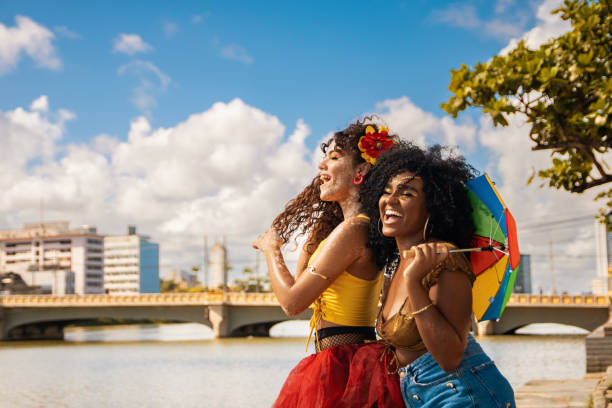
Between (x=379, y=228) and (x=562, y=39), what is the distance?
1675 millimetres

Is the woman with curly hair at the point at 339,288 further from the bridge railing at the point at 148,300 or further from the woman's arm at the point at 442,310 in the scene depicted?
the bridge railing at the point at 148,300

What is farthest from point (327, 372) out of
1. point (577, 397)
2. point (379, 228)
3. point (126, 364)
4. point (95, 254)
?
point (95, 254)

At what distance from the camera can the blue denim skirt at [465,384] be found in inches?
93.4

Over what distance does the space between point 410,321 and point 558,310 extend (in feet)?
128

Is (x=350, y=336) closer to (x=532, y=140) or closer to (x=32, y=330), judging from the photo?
(x=532, y=140)

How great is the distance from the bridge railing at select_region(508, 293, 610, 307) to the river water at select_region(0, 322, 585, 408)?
1899 millimetres

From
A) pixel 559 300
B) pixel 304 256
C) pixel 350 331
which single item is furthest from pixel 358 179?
pixel 559 300

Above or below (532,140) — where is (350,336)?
below

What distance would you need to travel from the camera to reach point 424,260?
2383 mm

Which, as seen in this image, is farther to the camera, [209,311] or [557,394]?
[209,311]

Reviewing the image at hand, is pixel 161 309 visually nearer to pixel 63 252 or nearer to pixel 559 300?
pixel 559 300

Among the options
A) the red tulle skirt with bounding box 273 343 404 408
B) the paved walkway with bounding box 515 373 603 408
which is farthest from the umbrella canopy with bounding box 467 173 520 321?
the paved walkway with bounding box 515 373 603 408

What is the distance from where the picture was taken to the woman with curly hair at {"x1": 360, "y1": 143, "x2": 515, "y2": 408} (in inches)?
93.1

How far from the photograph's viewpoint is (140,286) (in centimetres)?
14750
